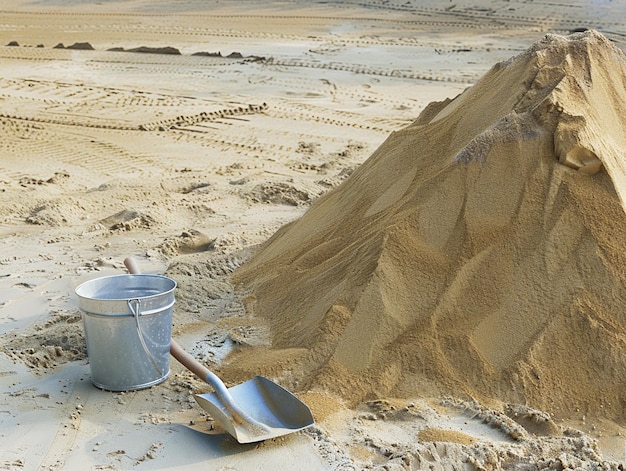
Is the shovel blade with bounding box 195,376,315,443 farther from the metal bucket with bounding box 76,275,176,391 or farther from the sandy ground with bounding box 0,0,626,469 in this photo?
the metal bucket with bounding box 76,275,176,391

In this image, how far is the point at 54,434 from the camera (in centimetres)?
321

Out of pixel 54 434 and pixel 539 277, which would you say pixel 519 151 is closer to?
pixel 539 277

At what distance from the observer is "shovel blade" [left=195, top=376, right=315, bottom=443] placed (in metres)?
3.13

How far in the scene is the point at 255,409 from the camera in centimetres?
326

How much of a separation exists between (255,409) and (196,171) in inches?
179

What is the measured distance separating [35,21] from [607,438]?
47.7 feet

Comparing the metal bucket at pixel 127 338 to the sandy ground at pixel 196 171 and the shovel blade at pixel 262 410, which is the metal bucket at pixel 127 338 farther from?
the shovel blade at pixel 262 410

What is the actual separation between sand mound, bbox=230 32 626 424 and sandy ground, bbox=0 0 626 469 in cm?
19

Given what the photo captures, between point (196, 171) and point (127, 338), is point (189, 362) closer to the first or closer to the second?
point (127, 338)

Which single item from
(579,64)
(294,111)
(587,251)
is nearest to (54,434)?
(587,251)

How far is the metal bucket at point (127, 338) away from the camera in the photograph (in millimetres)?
3428

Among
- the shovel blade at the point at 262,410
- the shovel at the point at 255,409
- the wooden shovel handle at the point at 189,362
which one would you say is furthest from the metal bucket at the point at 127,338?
the shovel blade at the point at 262,410

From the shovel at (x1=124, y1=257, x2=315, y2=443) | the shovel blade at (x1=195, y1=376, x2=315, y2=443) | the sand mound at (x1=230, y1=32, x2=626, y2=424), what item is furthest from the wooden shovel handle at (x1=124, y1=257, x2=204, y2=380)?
the sand mound at (x1=230, y1=32, x2=626, y2=424)

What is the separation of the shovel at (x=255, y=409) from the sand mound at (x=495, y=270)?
276 millimetres
